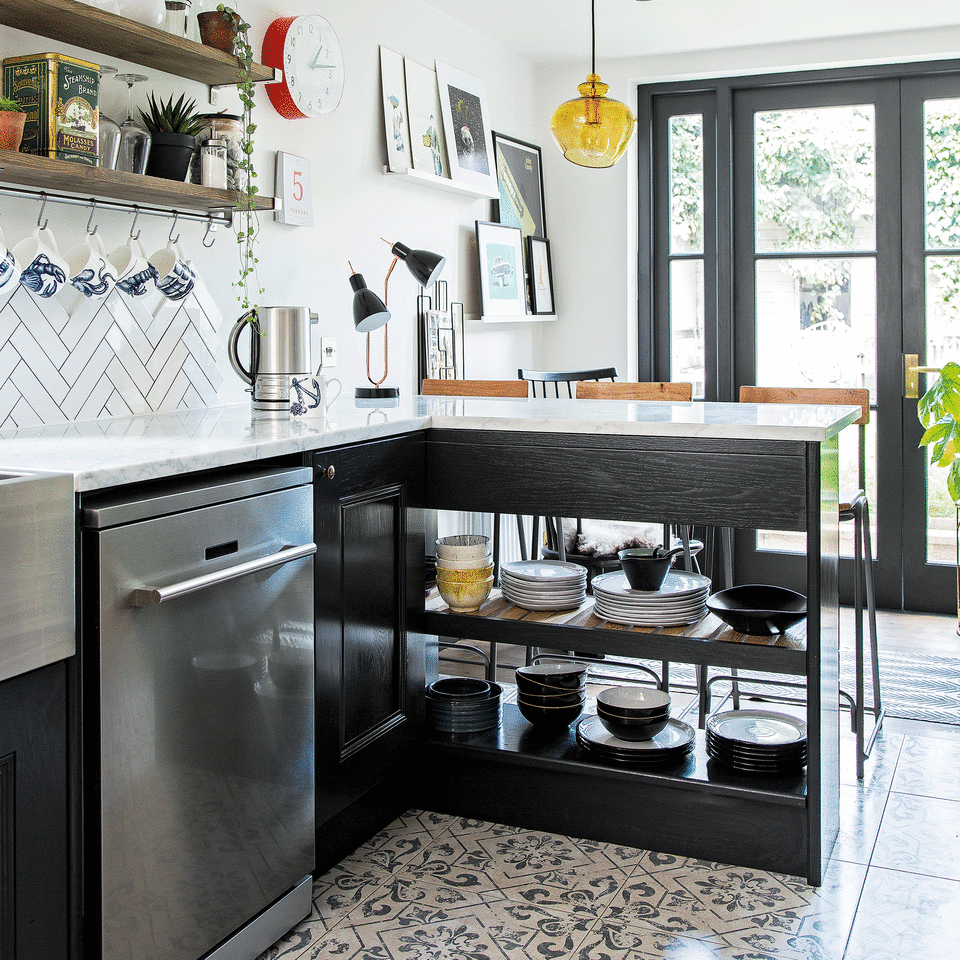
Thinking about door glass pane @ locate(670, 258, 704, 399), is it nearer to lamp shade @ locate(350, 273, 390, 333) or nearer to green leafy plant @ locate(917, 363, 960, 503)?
green leafy plant @ locate(917, 363, 960, 503)

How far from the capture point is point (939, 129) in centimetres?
450

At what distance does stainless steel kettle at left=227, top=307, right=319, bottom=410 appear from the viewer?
2.39 m

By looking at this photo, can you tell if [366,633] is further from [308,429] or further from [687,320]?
[687,320]

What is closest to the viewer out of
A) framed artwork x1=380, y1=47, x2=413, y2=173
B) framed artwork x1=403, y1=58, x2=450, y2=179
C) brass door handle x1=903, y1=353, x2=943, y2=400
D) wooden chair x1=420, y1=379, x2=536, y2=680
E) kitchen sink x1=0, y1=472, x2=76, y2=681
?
kitchen sink x1=0, y1=472, x2=76, y2=681

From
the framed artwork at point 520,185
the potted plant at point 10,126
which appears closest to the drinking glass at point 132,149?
the potted plant at point 10,126

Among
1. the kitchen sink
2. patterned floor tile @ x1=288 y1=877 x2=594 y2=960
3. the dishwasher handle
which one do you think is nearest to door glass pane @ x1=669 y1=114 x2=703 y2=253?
the dishwasher handle

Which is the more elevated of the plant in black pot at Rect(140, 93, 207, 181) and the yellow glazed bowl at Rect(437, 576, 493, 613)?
the plant in black pot at Rect(140, 93, 207, 181)

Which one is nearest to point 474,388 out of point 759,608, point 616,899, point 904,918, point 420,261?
point 420,261

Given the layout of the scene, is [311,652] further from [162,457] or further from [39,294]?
[39,294]

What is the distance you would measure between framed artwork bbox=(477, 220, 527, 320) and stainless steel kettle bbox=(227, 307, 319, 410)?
191cm

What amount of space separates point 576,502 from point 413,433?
1.36 ft

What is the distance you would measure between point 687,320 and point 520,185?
3.37 ft

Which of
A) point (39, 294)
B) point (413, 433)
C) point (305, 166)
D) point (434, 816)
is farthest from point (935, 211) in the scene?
point (39, 294)

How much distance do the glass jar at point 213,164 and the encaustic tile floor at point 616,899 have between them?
1.58 m
